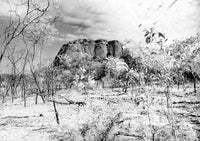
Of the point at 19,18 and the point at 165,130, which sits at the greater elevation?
the point at 19,18

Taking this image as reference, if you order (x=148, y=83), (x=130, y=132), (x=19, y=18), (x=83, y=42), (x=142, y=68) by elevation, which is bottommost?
(x=130, y=132)

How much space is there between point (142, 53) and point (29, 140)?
7.21 meters

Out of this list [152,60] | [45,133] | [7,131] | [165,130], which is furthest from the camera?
[7,131]

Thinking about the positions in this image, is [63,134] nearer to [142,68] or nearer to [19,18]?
[19,18]

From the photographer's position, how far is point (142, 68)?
405 cm

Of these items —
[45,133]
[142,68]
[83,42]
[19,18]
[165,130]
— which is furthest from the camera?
[83,42]

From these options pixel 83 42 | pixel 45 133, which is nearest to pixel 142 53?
pixel 45 133

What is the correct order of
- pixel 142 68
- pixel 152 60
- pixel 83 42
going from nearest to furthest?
pixel 152 60 → pixel 142 68 → pixel 83 42

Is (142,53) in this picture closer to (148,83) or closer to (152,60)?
(152,60)

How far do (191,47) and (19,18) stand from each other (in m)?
6.42

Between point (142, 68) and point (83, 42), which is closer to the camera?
point (142, 68)

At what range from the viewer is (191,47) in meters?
3.69

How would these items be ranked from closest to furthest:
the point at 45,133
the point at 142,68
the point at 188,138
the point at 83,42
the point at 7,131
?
the point at 142,68 < the point at 188,138 < the point at 45,133 < the point at 7,131 < the point at 83,42

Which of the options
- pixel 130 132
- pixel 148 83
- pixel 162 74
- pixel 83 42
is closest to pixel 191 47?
pixel 162 74
